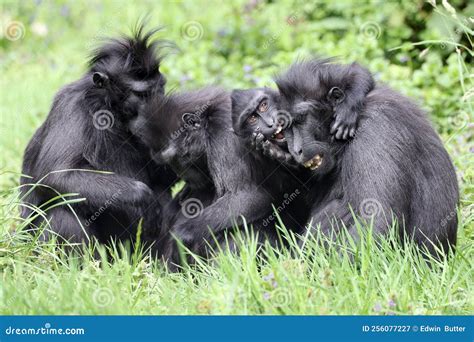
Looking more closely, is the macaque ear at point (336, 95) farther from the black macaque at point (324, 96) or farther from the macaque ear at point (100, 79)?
the macaque ear at point (100, 79)

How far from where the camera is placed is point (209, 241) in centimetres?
615

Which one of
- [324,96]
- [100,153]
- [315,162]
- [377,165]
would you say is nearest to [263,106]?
[324,96]

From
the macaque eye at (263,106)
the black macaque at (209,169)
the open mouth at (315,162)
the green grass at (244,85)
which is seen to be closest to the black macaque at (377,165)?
the open mouth at (315,162)

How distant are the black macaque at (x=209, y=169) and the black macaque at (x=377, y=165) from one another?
0.41 metres

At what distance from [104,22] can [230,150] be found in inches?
342

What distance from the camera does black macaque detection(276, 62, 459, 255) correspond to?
532cm

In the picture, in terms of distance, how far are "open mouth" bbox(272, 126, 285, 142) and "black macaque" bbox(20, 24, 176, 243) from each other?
4.13ft

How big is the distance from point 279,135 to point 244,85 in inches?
173

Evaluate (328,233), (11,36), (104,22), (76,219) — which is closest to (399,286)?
(328,233)

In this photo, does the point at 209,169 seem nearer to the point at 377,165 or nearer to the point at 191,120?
the point at 191,120

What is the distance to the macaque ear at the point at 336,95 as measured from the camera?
18.9ft

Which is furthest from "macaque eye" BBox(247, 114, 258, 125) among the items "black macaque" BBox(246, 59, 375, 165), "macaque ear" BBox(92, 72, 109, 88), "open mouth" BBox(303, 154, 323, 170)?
"macaque ear" BBox(92, 72, 109, 88)

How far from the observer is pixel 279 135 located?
5.80 metres

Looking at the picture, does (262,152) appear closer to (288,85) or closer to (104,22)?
(288,85)
